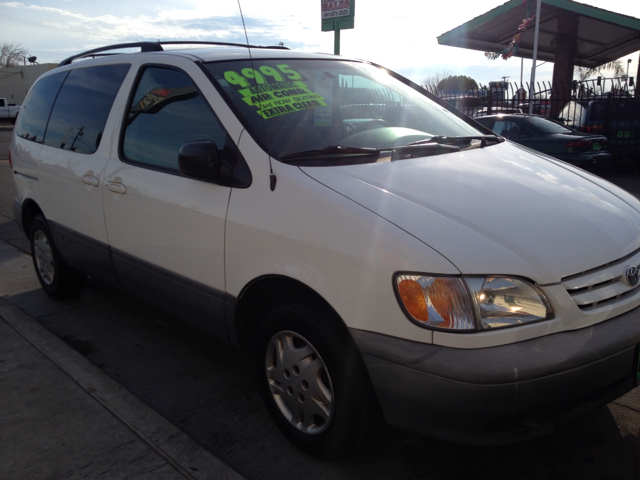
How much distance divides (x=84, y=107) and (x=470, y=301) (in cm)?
316

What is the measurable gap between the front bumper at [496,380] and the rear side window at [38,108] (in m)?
3.50

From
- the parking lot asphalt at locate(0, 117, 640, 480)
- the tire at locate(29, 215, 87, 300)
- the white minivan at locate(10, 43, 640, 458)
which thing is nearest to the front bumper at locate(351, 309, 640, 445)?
the white minivan at locate(10, 43, 640, 458)

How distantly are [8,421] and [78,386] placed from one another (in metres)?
0.38

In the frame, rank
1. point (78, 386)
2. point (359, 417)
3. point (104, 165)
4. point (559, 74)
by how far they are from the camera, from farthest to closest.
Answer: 1. point (559, 74)
2. point (104, 165)
3. point (78, 386)
4. point (359, 417)

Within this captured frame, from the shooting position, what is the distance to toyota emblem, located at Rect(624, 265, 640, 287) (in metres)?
2.25

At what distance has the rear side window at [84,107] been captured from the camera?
3.70 meters

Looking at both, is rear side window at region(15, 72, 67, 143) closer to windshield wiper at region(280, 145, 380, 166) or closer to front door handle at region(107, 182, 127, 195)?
front door handle at region(107, 182, 127, 195)

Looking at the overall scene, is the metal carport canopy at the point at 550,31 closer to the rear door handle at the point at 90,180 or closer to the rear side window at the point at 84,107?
the rear side window at the point at 84,107

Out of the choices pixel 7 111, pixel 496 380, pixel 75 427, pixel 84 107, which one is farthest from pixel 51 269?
pixel 7 111

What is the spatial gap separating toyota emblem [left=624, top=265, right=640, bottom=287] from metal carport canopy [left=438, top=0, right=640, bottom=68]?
61.1 ft

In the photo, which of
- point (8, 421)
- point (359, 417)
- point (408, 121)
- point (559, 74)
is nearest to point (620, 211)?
point (408, 121)

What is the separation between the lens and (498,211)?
2.27m

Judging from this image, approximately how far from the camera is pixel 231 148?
268 cm

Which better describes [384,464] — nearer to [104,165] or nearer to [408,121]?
[408,121]
